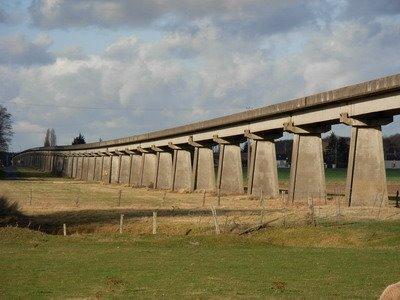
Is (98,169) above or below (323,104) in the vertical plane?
below

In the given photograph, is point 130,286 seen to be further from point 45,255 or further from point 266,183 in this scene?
point 266,183

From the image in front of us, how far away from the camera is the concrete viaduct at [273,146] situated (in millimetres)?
41375

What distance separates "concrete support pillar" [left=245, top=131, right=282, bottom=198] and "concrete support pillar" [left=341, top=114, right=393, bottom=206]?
16.0 metres

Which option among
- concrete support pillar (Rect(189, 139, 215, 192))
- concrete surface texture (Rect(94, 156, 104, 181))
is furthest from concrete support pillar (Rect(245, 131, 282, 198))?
concrete surface texture (Rect(94, 156, 104, 181))

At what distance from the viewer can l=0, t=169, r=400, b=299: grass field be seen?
17.1 metres

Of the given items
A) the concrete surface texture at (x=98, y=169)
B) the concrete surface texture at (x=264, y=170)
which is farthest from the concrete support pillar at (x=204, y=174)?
the concrete surface texture at (x=98, y=169)

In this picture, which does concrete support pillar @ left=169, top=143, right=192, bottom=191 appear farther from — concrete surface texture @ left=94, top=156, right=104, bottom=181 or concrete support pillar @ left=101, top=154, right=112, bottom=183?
concrete surface texture @ left=94, top=156, right=104, bottom=181

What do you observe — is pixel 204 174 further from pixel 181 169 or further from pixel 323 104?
pixel 323 104

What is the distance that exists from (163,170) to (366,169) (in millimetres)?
51035

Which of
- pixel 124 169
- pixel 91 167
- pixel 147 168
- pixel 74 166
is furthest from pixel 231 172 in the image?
pixel 74 166

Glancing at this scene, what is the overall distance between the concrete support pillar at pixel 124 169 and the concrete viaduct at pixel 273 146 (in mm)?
5917

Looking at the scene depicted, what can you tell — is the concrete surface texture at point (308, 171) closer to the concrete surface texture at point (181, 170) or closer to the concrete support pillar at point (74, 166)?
the concrete surface texture at point (181, 170)

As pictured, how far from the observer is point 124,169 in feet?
383

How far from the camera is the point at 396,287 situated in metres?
11.2
